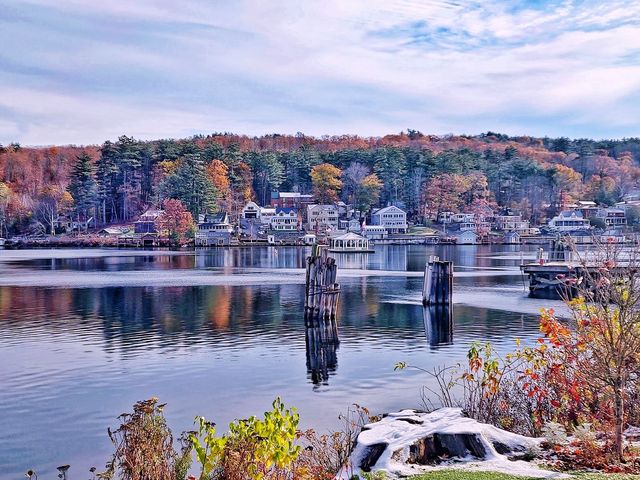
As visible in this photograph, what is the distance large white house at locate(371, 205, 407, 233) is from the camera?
134 m

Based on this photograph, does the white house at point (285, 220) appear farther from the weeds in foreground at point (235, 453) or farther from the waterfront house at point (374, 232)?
the weeds in foreground at point (235, 453)

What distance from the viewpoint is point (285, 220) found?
133 metres

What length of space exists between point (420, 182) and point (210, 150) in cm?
4954

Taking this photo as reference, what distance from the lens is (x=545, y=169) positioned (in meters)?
158

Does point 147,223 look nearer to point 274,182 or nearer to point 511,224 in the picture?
point 274,182

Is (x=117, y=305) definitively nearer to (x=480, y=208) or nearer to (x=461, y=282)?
(x=461, y=282)

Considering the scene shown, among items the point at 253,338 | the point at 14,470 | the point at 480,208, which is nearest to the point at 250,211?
the point at 480,208

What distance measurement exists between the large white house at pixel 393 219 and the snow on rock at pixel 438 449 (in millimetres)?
122609

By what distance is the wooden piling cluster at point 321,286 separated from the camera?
31266 mm

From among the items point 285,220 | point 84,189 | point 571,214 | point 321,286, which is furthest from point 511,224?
point 321,286

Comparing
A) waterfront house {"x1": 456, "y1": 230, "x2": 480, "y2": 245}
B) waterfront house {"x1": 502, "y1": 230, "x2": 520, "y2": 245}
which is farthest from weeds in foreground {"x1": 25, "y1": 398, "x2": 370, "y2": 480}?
waterfront house {"x1": 502, "y1": 230, "x2": 520, "y2": 245}

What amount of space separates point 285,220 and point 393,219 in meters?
22.3

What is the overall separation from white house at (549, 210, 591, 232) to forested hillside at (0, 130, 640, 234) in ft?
50.3

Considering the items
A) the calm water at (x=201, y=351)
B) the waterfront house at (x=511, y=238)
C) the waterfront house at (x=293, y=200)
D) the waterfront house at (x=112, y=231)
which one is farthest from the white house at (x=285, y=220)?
the calm water at (x=201, y=351)
